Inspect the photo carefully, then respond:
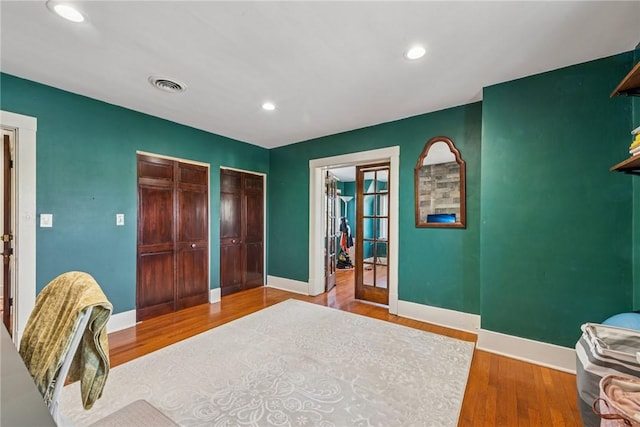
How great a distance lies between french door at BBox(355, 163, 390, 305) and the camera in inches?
153

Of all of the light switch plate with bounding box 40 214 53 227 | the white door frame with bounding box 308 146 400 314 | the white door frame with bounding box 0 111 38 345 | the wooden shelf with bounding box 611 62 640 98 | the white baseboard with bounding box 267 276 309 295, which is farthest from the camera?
the white baseboard with bounding box 267 276 309 295

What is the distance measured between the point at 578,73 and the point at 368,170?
91.0 inches

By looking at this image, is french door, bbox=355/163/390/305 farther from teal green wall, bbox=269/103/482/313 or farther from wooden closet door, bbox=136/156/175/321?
wooden closet door, bbox=136/156/175/321

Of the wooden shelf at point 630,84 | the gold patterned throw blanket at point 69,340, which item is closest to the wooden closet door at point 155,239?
the gold patterned throw blanket at point 69,340

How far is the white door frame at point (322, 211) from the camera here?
3449 millimetres

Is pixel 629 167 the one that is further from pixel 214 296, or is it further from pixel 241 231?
pixel 214 296

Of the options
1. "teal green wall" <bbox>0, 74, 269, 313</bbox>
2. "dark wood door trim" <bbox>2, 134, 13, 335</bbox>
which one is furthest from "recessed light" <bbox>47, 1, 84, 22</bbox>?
"dark wood door trim" <bbox>2, 134, 13, 335</bbox>

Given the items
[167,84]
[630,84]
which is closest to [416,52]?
[630,84]

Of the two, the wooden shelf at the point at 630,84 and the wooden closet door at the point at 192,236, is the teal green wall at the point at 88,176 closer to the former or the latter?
the wooden closet door at the point at 192,236

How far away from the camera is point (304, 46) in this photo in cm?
196

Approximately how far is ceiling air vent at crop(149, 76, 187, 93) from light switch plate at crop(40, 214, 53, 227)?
158cm

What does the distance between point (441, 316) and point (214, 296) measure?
3066 millimetres

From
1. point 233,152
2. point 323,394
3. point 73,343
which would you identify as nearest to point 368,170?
point 233,152

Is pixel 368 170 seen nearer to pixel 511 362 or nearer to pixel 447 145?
pixel 447 145
